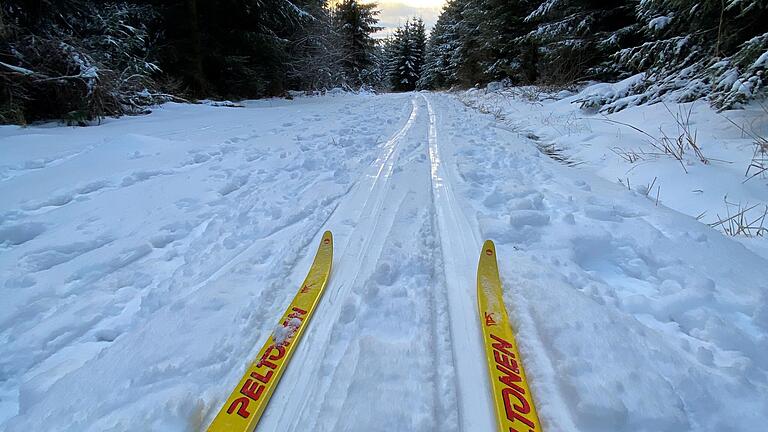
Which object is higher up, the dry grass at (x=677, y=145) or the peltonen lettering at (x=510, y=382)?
the dry grass at (x=677, y=145)

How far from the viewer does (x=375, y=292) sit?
1968 mm

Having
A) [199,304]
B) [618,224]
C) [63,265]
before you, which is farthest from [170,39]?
[618,224]

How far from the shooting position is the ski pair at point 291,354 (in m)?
1.27

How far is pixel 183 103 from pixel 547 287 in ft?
30.9

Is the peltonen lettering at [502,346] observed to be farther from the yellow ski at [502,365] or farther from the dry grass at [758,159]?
the dry grass at [758,159]

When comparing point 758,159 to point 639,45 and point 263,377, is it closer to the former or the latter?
point 263,377

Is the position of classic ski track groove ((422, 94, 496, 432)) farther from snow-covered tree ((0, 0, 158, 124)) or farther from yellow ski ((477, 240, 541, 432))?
snow-covered tree ((0, 0, 158, 124))

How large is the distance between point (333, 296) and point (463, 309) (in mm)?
714

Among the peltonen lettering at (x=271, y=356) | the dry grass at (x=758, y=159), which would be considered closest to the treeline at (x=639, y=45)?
the dry grass at (x=758, y=159)

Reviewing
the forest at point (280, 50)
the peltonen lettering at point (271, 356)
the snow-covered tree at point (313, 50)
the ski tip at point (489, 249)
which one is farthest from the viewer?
the snow-covered tree at point (313, 50)

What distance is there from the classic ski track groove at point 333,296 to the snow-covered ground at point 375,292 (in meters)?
0.01

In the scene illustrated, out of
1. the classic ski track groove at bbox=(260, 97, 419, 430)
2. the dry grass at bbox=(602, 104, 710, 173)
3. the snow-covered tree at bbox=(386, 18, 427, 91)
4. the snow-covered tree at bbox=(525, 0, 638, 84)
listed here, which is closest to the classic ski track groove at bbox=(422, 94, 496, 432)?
the classic ski track groove at bbox=(260, 97, 419, 430)

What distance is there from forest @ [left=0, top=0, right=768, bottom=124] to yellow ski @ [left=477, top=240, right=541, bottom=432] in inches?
157

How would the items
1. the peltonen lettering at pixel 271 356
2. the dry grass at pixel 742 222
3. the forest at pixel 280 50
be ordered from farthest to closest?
the forest at pixel 280 50, the dry grass at pixel 742 222, the peltonen lettering at pixel 271 356
